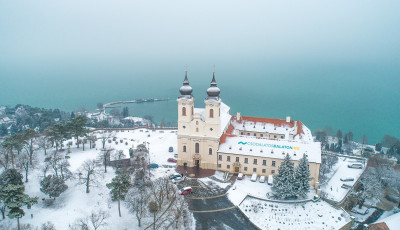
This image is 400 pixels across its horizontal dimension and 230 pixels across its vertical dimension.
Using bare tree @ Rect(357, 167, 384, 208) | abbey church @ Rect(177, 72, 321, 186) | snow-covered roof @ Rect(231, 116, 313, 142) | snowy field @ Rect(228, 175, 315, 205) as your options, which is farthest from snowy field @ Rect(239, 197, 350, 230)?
snow-covered roof @ Rect(231, 116, 313, 142)

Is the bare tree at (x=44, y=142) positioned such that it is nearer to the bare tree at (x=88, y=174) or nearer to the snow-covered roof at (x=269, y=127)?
the bare tree at (x=88, y=174)

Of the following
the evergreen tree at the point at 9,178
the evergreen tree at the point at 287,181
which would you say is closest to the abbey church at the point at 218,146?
the evergreen tree at the point at 287,181

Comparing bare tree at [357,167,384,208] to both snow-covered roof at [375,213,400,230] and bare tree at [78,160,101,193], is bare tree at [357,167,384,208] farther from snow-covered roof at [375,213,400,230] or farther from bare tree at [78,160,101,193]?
bare tree at [78,160,101,193]

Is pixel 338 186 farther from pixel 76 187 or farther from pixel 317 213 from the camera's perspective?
pixel 76 187

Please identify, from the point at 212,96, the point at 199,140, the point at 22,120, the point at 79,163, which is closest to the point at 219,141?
the point at 199,140

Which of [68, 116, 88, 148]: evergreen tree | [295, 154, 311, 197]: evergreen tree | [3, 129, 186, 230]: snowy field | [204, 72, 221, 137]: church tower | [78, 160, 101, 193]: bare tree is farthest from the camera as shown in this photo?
[68, 116, 88, 148]: evergreen tree

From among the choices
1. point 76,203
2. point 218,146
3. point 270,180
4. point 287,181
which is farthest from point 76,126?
point 287,181
